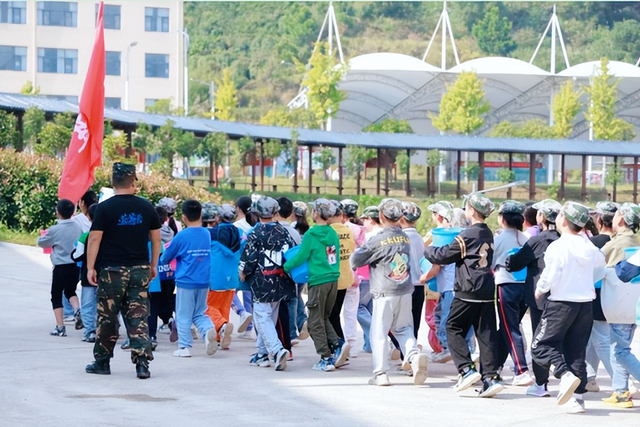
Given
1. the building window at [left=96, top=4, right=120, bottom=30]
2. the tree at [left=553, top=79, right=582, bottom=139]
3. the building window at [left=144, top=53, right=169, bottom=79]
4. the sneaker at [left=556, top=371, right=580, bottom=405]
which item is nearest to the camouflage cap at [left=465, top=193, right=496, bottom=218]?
the sneaker at [left=556, top=371, right=580, bottom=405]

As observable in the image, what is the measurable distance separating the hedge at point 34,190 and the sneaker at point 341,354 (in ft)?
41.4

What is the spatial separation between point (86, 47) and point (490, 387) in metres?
60.0

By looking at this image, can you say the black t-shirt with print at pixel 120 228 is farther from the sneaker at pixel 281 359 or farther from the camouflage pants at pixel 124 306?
the sneaker at pixel 281 359

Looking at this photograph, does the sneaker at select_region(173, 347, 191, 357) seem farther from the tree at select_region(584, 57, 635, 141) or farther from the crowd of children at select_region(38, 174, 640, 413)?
the tree at select_region(584, 57, 635, 141)

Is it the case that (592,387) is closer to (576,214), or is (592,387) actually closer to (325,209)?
(576,214)

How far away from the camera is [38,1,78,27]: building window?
64.1 metres

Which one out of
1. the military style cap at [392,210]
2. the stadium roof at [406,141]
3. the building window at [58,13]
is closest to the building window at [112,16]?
the building window at [58,13]

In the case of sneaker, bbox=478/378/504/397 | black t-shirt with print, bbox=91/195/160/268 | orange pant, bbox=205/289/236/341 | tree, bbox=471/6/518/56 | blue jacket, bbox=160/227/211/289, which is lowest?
sneaker, bbox=478/378/504/397

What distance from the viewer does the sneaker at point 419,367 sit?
8.57 m

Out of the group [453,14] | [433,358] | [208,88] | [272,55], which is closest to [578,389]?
[433,358]

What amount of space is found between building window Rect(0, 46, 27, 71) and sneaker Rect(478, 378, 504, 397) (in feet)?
196

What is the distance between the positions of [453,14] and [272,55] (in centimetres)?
2325

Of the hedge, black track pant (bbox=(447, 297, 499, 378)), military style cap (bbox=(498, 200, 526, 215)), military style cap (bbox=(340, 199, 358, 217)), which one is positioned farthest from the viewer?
the hedge

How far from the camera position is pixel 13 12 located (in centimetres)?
6344
